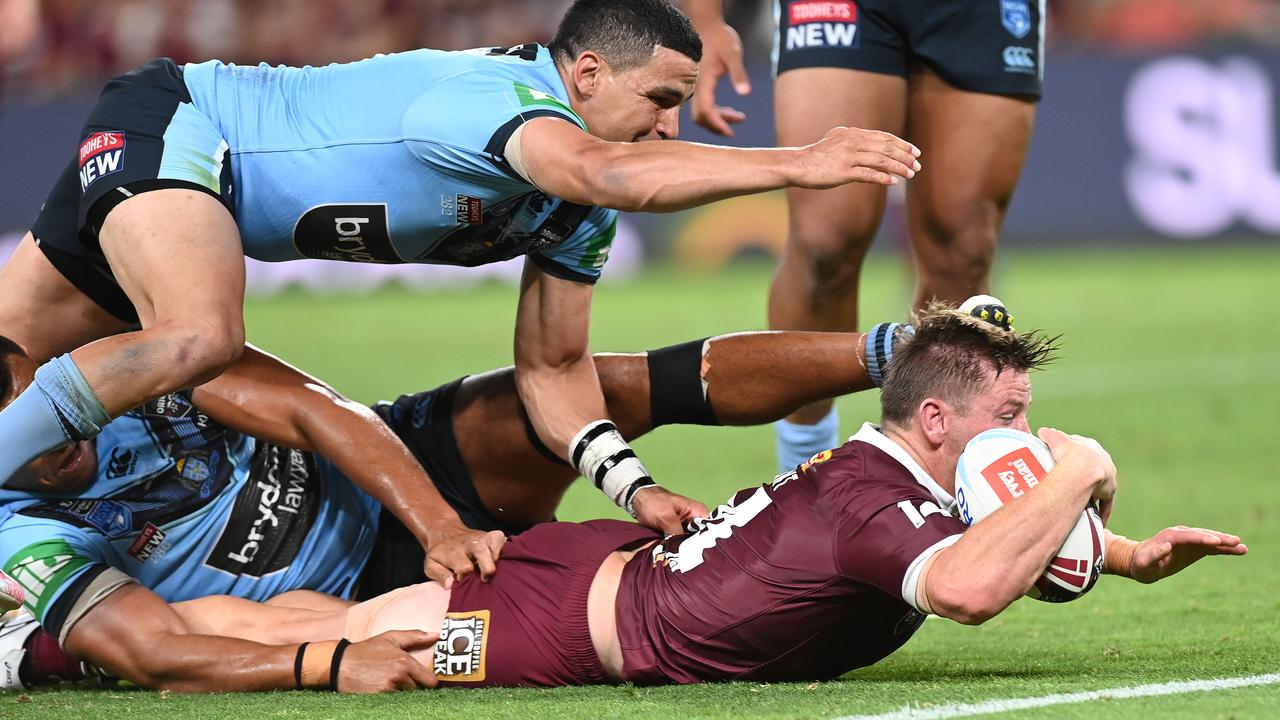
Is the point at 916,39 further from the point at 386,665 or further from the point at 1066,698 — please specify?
the point at 386,665

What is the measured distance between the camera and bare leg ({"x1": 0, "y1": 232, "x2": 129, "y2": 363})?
4.91m

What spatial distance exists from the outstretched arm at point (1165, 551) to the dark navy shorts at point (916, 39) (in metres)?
2.34

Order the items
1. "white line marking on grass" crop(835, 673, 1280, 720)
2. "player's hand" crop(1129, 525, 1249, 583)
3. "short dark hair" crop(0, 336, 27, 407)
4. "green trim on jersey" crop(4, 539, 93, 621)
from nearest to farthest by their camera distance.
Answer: "white line marking on grass" crop(835, 673, 1280, 720) < "player's hand" crop(1129, 525, 1249, 583) < "green trim on jersey" crop(4, 539, 93, 621) < "short dark hair" crop(0, 336, 27, 407)

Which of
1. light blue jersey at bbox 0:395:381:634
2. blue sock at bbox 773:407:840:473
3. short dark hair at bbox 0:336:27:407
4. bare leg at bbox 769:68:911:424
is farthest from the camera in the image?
blue sock at bbox 773:407:840:473

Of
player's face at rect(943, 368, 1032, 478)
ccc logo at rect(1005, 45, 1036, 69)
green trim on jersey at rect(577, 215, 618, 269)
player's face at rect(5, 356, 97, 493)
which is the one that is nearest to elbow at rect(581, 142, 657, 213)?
player's face at rect(943, 368, 1032, 478)

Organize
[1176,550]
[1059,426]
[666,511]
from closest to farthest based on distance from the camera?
[1176,550] → [666,511] → [1059,426]

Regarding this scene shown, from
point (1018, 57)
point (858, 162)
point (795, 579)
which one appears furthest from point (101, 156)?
point (1018, 57)

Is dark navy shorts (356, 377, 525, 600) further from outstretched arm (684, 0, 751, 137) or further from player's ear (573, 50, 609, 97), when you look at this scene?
outstretched arm (684, 0, 751, 137)

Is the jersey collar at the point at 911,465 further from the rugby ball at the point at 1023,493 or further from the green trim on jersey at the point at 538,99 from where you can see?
the green trim on jersey at the point at 538,99

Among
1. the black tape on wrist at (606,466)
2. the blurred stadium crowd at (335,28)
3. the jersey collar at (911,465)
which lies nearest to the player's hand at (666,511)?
the black tape on wrist at (606,466)

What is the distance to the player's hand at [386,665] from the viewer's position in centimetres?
411

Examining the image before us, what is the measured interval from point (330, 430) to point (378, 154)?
806 millimetres

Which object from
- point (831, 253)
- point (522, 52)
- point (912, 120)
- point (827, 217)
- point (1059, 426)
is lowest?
point (1059, 426)

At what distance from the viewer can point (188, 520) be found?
4676 mm
